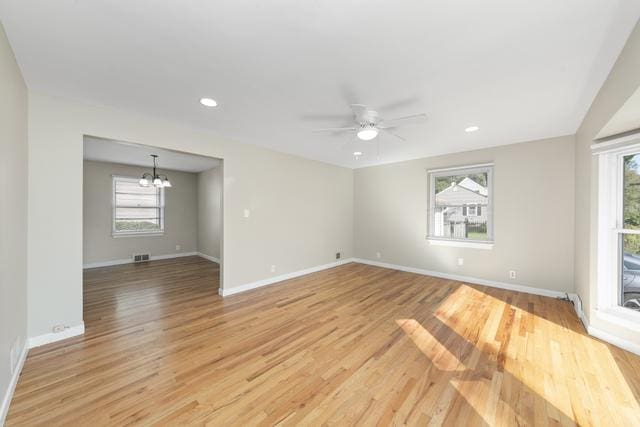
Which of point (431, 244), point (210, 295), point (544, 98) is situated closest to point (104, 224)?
point (210, 295)

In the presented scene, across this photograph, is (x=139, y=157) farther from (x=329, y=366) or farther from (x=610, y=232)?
(x=610, y=232)

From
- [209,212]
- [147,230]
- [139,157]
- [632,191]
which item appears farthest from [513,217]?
[147,230]

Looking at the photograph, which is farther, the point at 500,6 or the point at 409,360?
the point at 409,360

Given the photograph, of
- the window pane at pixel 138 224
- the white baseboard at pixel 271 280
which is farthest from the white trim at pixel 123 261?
the white baseboard at pixel 271 280

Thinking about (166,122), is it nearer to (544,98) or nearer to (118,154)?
(118,154)

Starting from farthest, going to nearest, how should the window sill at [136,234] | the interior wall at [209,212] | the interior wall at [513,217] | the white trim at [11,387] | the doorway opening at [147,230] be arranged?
the interior wall at [209,212], the window sill at [136,234], the doorway opening at [147,230], the interior wall at [513,217], the white trim at [11,387]

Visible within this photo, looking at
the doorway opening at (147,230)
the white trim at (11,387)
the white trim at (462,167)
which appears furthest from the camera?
the white trim at (462,167)

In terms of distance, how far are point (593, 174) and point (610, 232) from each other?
616 millimetres

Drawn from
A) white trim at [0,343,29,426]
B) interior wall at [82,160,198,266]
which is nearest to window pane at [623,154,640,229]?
white trim at [0,343,29,426]

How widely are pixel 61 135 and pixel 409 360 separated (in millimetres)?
4019

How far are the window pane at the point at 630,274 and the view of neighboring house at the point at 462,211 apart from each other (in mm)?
1847

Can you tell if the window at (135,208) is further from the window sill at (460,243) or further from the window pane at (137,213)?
the window sill at (460,243)

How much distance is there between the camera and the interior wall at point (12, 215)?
155 cm

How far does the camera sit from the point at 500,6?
51.9 inches
